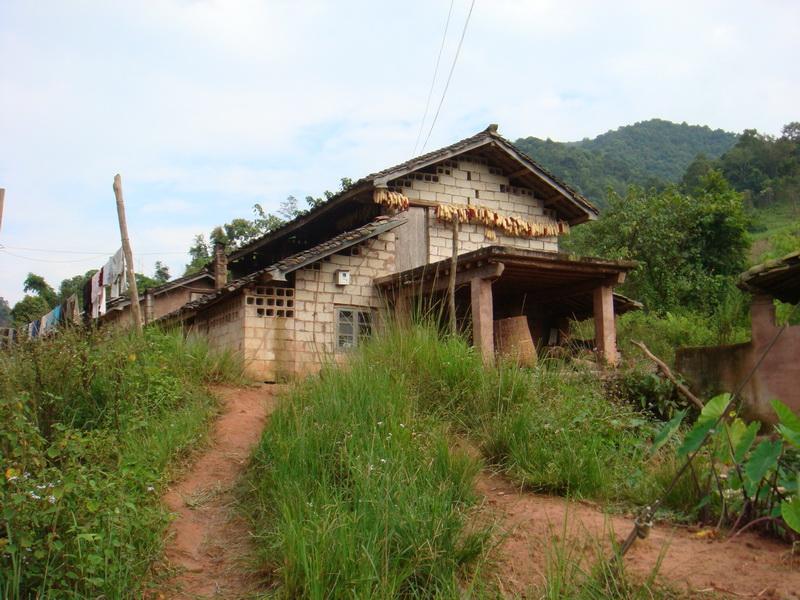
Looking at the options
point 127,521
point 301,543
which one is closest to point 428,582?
point 301,543

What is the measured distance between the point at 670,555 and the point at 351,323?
9.16m

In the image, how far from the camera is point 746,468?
4227 millimetres

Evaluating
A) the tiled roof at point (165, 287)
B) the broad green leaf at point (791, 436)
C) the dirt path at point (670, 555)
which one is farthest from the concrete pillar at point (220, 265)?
the broad green leaf at point (791, 436)

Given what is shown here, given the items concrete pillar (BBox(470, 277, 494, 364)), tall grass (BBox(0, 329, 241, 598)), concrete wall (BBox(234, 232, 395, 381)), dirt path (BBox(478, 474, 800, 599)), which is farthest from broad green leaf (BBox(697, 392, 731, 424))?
concrete wall (BBox(234, 232, 395, 381))

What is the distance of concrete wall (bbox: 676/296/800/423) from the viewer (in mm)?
7984

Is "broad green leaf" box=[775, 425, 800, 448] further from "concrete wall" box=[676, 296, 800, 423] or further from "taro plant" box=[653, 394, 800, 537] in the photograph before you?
"concrete wall" box=[676, 296, 800, 423]

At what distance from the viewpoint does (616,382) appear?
9.25 metres

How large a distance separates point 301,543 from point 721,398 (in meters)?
2.78

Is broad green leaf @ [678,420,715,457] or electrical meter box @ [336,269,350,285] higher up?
electrical meter box @ [336,269,350,285]

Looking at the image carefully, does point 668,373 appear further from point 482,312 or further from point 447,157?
point 447,157

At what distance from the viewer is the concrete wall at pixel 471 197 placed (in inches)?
591

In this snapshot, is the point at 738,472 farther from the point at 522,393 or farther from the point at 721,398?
the point at 522,393

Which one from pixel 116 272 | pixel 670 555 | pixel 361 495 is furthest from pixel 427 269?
pixel 670 555

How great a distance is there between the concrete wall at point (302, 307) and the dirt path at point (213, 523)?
3.26 metres
